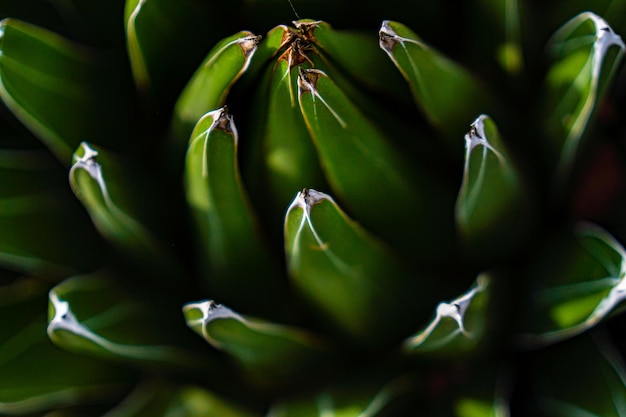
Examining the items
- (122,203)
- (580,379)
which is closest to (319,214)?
(122,203)

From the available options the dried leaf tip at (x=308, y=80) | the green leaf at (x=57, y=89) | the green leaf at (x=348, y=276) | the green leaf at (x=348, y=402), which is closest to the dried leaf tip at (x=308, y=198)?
the green leaf at (x=348, y=276)

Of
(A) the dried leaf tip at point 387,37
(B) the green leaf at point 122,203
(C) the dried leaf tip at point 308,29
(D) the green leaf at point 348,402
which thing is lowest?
(D) the green leaf at point 348,402

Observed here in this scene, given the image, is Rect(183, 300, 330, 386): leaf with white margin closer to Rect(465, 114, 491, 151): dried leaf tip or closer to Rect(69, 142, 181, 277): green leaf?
Rect(69, 142, 181, 277): green leaf

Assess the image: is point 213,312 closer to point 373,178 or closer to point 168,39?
point 373,178

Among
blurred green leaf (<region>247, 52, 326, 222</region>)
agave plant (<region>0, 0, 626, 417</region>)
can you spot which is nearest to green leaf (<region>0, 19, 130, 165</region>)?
agave plant (<region>0, 0, 626, 417</region>)

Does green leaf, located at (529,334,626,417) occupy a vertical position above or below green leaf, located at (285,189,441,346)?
below

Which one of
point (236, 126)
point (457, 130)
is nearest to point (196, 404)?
point (236, 126)

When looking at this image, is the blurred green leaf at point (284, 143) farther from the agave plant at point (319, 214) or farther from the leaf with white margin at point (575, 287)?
the leaf with white margin at point (575, 287)
